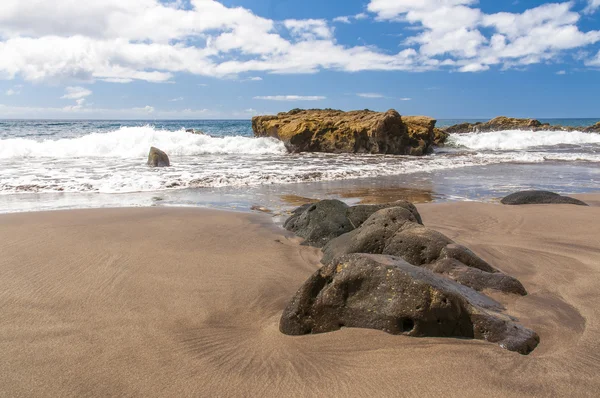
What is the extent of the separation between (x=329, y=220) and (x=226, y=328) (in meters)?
2.60

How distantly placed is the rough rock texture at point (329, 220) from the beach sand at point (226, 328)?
255mm

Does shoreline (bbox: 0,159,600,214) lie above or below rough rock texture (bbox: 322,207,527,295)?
below

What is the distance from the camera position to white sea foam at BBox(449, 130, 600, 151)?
27.9 meters

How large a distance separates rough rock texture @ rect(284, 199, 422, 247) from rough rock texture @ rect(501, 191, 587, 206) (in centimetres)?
323

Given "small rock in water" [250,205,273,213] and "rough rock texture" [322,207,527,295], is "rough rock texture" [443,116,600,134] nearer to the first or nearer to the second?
"small rock in water" [250,205,273,213]

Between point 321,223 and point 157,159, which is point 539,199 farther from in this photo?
point 157,159

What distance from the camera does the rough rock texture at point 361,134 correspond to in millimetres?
A: 20266

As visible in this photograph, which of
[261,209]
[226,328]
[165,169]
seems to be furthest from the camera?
[165,169]

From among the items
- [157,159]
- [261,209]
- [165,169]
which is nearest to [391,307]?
[261,209]

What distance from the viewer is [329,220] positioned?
5262 mm

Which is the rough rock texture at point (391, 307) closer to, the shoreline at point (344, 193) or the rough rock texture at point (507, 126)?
the shoreline at point (344, 193)

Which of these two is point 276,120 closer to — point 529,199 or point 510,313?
point 529,199

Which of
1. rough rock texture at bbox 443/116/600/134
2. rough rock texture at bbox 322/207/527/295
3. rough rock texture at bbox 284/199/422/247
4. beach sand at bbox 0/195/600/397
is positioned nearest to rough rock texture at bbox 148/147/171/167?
beach sand at bbox 0/195/600/397

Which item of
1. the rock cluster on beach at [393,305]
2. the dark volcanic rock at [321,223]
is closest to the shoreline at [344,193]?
the dark volcanic rock at [321,223]
